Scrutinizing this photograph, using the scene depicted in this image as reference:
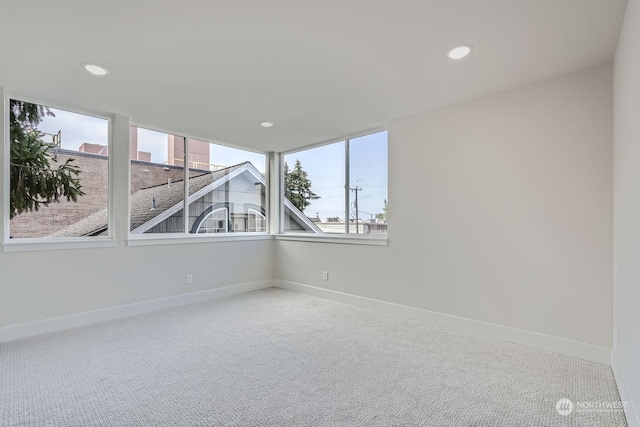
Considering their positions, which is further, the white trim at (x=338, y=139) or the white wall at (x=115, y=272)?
the white trim at (x=338, y=139)

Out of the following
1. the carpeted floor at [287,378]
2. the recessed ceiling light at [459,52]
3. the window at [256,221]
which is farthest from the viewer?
the window at [256,221]

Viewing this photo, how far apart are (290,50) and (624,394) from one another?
3.04m

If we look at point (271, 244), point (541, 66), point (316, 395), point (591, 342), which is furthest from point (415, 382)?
point (271, 244)

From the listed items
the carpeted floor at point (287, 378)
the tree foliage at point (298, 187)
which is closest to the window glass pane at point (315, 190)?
the tree foliage at point (298, 187)

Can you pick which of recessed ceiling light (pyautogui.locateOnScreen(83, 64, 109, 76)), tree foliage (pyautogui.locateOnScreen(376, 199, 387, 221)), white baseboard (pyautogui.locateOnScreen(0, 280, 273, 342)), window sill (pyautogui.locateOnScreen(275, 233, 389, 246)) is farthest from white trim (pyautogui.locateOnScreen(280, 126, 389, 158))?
recessed ceiling light (pyautogui.locateOnScreen(83, 64, 109, 76))

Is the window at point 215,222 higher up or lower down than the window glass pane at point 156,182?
lower down

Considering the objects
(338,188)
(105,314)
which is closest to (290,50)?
(338,188)

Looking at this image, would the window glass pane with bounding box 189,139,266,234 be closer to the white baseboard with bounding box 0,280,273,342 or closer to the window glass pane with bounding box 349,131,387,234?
the white baseboard with bounding box 0,280,273,342

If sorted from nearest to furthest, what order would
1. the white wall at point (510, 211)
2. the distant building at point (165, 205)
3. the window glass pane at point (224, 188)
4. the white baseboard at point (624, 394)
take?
the white baseboard at point (624, 394) < the white wall at point (510, 211) < the distant building at point (165, 205) < the window glass pane at point (224, 188)

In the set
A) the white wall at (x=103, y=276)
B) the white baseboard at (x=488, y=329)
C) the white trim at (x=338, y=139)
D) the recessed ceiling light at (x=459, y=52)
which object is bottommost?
the white baseboard at (x=488, y=329)

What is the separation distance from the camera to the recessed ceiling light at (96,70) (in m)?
2.59

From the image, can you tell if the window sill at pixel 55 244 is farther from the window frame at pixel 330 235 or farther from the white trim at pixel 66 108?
the window frame at pixel 330 235

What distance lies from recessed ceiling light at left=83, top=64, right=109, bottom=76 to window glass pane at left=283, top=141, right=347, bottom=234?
291cm

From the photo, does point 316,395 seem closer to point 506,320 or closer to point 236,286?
point 506,320
